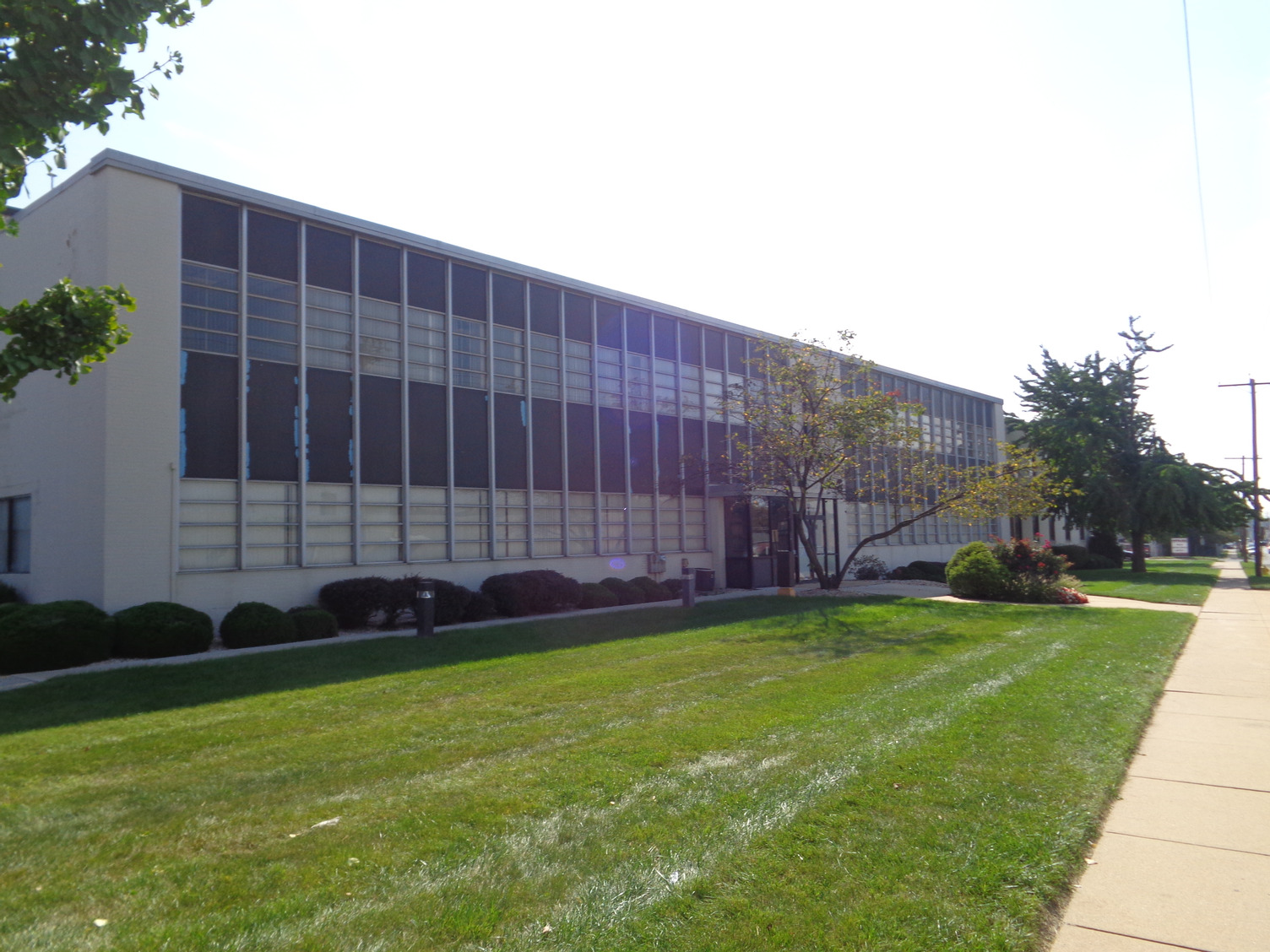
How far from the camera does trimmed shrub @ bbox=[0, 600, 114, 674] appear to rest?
39.4 ft

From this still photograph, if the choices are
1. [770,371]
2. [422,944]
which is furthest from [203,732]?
[770,371]

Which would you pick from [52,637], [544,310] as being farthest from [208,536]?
[544,310]

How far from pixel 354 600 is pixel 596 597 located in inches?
239

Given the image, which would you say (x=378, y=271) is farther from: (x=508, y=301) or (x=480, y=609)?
(x=480, y=609)

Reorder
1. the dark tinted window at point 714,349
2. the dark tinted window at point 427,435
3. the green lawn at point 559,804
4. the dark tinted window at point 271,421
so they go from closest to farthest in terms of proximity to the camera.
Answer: the green lawn at point 559,804 → the dark tinted window at point 271,421 → the dark tinted window at point 427,435 → the dark tinted window at point 714,349

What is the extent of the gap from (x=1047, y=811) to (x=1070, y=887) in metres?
1.09

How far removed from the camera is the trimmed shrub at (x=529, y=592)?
61.5 ft

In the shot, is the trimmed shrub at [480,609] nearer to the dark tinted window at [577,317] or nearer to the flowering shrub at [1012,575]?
the dark tinted window at [577,317]

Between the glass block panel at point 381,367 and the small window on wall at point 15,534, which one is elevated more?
the glass block panel at point 381,367

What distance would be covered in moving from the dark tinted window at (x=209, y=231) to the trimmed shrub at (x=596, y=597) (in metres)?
9.96

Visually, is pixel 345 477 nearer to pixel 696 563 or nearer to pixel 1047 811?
pixel 696 563

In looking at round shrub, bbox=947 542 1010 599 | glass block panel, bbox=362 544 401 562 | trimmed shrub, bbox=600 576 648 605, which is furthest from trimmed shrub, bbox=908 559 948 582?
glass block panel, bbox=362 544 401 562

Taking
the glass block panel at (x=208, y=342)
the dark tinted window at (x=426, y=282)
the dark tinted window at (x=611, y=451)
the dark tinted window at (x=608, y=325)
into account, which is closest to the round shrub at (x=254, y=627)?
the glass block panel at (x=208, y=342)

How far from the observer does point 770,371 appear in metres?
22.7
